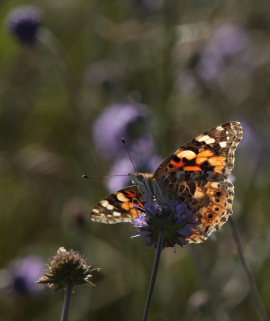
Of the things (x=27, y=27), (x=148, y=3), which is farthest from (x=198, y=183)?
(x=148, y=3)

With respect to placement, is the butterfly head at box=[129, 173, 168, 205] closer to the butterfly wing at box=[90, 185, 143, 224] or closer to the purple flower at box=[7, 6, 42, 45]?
the butterfly wing at box=[90, 185, 143, 224]

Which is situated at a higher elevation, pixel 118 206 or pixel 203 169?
pixel 203 169

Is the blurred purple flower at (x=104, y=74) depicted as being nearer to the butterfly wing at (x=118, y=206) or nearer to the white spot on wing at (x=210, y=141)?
the white spot on wing at (x=210, y=141)

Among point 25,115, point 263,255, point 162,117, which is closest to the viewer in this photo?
point 263,255

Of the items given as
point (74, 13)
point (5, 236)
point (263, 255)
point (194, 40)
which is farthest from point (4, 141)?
point (263, 255)

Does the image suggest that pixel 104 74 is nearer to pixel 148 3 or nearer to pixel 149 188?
pixel 148 3

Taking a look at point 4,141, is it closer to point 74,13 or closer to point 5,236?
point 5,236

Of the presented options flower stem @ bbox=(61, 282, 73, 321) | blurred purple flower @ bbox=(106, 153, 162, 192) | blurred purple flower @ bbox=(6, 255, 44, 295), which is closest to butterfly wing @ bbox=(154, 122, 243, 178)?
flower stem @ bbox=(61, 282, 73, 321)
